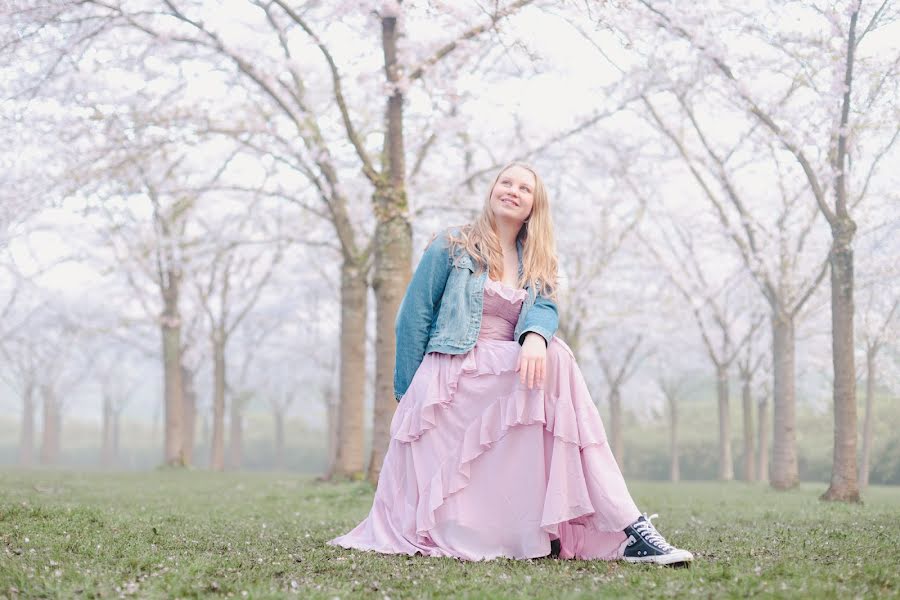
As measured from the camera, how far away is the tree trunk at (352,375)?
626 inches

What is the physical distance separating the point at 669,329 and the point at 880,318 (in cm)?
913

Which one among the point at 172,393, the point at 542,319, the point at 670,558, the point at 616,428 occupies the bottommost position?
the point at 616,428

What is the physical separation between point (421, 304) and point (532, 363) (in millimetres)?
942

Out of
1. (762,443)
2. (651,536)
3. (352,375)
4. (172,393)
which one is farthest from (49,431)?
(651,536)

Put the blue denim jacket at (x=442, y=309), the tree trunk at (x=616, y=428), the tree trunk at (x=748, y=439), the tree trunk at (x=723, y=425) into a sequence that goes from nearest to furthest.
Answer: the blue denim jacket at (x=442, y=309)
the tree trunk at (x=748, y=439)
the tree trunk at (x=723, y=425)
the tree trunk at (x=616, y=428)

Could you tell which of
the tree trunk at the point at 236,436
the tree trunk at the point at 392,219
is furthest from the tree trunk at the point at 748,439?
the tree trunk at the point at 236,436

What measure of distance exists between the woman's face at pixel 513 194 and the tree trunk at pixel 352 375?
10.4 m

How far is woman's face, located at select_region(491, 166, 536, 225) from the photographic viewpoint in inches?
225

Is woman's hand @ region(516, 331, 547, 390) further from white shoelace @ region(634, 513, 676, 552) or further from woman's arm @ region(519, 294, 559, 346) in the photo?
white shoelace @ region(634, 513, 676, 552)

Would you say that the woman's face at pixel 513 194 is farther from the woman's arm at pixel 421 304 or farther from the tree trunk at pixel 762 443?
the tree trunk at pixel 762 443

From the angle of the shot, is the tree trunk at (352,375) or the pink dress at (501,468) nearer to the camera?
the pink dress at (501,468)

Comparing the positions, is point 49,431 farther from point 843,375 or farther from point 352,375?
point 843,375

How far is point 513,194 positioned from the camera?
18.7 ft

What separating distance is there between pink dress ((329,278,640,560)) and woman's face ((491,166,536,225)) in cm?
52
